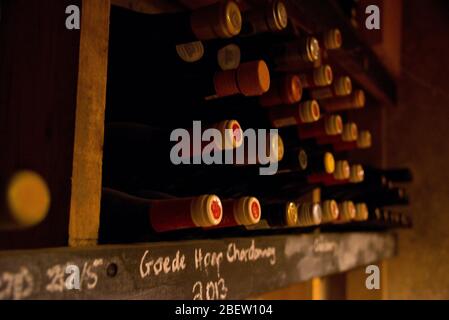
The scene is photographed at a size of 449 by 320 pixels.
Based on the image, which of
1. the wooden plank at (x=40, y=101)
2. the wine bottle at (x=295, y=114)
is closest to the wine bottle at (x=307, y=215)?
the wine bottle at (x=295, y=114)

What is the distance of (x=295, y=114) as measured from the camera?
614 mm

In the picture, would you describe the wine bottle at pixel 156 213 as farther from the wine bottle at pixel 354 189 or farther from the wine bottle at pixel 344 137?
the wine bottle at pixel 354 189

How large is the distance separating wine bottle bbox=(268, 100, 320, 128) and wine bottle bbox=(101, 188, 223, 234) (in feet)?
0.77

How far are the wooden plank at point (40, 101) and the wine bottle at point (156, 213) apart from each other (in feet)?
0.32

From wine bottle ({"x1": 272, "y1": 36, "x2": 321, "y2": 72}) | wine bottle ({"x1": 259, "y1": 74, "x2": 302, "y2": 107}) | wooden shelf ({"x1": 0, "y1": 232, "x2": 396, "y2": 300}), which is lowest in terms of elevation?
wooden shelf ({"x1": 0, "y1": 232, "x2": 396, "y2": 300})

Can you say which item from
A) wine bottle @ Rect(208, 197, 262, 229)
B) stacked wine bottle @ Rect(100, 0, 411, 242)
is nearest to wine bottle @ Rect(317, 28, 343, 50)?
stacked wine bottle @ Rect(100, 0, 411, 242)

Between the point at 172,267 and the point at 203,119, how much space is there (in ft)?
0.70

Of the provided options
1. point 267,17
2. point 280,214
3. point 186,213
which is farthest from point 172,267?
point 267,17

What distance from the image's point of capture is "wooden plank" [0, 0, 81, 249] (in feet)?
1.11

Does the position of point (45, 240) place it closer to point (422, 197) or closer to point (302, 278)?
point (302, 278)

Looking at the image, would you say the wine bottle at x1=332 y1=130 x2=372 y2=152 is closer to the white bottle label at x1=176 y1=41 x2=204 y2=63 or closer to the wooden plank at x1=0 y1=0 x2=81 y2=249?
the white bottle label at x1=176 y1=41 x2=204 y2=63

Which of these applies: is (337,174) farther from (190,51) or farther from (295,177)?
(190,51)

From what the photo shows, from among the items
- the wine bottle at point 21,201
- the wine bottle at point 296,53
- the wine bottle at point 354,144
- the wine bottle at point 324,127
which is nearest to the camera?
the wine bottle at point 21,201

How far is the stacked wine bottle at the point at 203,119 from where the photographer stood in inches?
17.4
